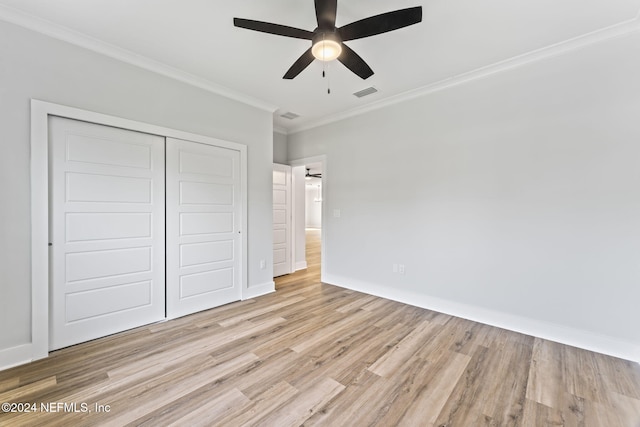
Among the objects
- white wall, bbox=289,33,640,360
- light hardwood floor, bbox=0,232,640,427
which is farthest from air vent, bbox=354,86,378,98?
light hardwood floor, bbox=0,232,640,427

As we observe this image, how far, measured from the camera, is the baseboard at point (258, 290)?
3824 mm

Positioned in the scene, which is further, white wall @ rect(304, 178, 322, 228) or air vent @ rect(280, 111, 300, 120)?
white wall @ rect(304, 178, 322, 228)

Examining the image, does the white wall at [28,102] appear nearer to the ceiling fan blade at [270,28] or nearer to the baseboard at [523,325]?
the ceiling fan blade at [270,28]

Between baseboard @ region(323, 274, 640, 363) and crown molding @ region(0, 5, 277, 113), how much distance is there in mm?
3597

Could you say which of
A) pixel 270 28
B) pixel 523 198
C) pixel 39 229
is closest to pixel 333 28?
pixel 270 28

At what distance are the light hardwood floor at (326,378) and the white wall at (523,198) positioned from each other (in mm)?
439

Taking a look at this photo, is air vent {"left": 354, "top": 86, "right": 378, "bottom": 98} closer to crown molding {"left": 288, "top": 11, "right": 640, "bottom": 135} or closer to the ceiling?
the ceiling

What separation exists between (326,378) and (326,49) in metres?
2.58

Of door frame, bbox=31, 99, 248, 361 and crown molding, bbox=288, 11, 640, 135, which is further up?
crown molding, bbox=288, 11, 640, 135

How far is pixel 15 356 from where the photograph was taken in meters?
2.18

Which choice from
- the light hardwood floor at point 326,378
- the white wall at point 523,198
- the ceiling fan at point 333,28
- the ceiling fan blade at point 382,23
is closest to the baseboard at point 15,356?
the light hardwood floor at point 326,378

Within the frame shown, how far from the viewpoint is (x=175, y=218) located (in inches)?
124

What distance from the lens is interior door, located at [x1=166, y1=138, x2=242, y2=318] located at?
3135 millimetres

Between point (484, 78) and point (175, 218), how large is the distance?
4.02 m
